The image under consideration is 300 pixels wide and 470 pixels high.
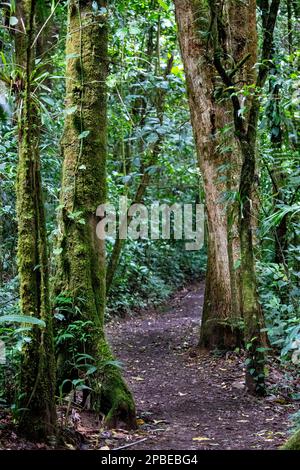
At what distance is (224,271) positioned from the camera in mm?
7215

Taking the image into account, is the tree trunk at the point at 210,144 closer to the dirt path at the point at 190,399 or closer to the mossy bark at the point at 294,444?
the dirt path at the point at 190,399

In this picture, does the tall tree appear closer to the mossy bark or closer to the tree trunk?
the tree trunk

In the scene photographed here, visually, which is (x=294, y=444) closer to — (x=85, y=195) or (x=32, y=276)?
(x=32, y=276)

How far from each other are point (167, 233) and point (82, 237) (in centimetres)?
1136

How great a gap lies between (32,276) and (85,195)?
1638mm

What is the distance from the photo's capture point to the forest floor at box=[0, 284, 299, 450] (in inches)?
148

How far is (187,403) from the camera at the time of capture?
5137 mm

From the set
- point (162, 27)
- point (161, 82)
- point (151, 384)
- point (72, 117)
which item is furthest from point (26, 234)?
point (162, 27)

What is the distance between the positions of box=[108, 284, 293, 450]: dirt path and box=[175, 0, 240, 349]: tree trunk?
0.45m

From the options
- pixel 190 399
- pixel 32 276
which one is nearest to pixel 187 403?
pixel 190 399

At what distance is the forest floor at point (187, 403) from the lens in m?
3.77

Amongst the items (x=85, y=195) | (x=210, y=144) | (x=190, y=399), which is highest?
(x=210, y=144)

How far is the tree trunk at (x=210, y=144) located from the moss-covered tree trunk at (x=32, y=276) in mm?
3840

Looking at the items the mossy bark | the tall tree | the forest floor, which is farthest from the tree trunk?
the mossy bark
